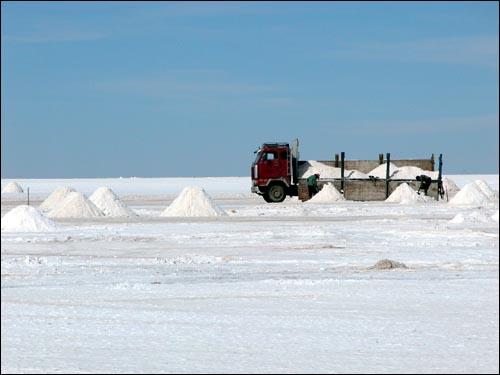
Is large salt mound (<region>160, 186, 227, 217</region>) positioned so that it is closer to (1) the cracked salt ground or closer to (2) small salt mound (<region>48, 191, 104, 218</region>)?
(2) small salt mound (<region>48, 191, 104, 218</region>)

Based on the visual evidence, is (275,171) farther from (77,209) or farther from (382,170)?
(77,209)

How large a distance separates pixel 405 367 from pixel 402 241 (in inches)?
528

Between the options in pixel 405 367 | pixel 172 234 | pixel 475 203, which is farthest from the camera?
pixel 475 203

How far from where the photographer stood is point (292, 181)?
40906mm

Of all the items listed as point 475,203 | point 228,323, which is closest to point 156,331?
point 228,323

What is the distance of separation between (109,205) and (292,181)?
1155 cm

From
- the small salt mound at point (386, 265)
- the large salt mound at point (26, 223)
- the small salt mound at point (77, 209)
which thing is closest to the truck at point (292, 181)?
the small salt mound at point (77, 209)

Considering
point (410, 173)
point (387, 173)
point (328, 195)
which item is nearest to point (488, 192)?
point (410, 173)

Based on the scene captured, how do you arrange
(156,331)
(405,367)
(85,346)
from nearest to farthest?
(405,367)
(85,346)
(156,331)

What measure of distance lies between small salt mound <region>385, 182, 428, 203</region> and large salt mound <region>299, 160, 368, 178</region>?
2.29m

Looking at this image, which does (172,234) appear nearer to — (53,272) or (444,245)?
(444,245)

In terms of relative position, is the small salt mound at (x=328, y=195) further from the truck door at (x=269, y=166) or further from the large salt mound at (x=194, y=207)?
the large salt mound at (x=194, y=207)

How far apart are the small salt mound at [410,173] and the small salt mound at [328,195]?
9.58ft

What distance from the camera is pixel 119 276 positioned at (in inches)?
556
